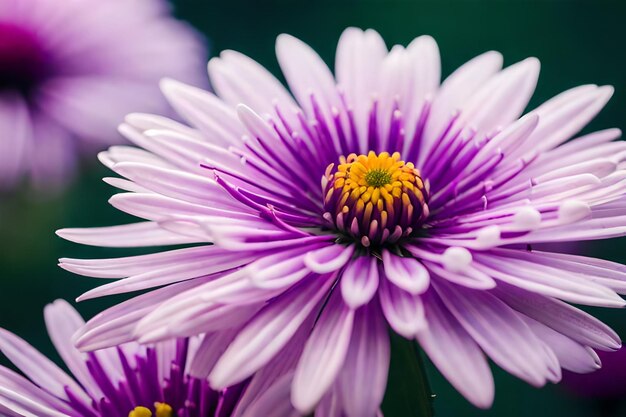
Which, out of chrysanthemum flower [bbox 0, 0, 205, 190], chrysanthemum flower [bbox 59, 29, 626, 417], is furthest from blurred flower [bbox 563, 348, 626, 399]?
chrysanthemum flower [bbox 0, 0, 205, 190]

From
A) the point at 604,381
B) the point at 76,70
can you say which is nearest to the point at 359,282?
the point at 604,381

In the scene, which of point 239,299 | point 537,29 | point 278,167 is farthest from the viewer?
point 537,29

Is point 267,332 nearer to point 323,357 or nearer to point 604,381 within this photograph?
point 323,357

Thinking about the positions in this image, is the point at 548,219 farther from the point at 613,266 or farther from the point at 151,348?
the point at 151,348

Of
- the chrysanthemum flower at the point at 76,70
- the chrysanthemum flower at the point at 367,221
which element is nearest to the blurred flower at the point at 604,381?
the chrysanthemum flower at the point at 367,221

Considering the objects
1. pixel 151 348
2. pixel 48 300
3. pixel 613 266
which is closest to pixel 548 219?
pixel 613 266

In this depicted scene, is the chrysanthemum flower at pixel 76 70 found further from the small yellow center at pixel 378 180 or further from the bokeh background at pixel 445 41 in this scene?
the small yellow center at pixel 378 180

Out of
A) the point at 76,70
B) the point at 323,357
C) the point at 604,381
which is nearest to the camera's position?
the point at 323,357
